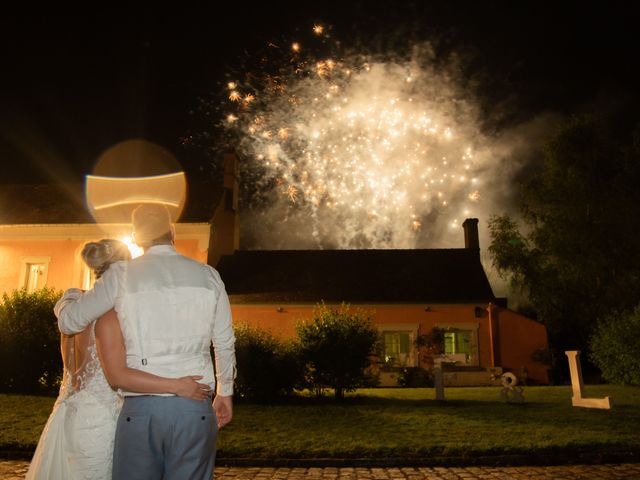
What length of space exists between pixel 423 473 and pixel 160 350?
5.36 metres

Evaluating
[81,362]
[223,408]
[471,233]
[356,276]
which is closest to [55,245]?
[356,276]

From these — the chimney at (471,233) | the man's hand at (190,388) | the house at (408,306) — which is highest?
the chimney at (471,233)

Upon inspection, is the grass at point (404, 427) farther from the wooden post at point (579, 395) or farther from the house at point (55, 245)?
the house at point (55, 245)

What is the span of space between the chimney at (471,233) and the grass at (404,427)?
51.1ft

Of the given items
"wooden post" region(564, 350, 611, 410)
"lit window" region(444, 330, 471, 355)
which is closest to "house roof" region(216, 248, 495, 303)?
"lit window" region(444, 330, 471, 355)

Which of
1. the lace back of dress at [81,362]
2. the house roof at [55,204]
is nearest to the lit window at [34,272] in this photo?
the house roof at [55,204]

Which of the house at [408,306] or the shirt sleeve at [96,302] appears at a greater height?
the house at [408,306]

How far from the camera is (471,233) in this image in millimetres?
29234

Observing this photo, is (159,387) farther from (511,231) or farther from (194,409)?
(511,231)

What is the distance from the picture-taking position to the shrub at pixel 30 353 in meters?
14.6

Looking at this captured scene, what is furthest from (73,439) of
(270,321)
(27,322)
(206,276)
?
(270,321)

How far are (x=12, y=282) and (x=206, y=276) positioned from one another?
25047mm

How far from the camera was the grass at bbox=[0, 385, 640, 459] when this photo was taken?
7660 millimetres

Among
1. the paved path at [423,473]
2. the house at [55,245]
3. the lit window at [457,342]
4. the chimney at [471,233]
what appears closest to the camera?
the paved path at [423,473]
